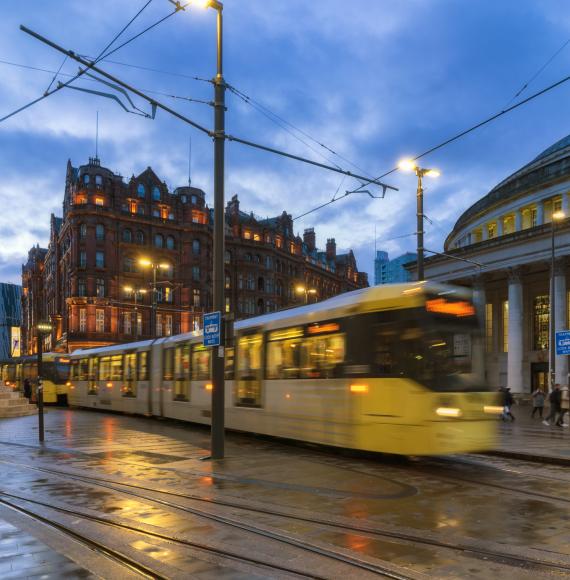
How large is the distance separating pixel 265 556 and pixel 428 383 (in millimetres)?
6321

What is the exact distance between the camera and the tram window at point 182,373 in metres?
21.6

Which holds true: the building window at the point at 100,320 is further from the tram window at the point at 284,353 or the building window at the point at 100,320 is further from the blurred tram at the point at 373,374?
the tram window at the point at 284,353

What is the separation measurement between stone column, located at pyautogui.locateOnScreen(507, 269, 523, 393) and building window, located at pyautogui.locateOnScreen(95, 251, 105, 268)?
159 feet

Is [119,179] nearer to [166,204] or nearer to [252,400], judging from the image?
[166,204]

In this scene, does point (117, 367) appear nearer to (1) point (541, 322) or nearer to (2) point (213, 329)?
(2) point (213, 329)

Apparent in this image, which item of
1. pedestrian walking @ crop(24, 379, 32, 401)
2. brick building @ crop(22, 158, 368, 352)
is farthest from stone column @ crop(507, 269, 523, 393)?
brick building @ crop(22, 158, 368, 352)

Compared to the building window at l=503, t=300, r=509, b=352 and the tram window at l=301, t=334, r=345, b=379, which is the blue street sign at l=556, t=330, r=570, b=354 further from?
the building window at l=503, t=300, r=509, b=352

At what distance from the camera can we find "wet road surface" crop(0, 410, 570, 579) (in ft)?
20.4

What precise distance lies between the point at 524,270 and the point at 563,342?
89.2 feet

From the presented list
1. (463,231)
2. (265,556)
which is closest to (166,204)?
(463,231)

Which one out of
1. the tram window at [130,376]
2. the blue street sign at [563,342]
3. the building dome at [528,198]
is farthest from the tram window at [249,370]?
the building dome at [528,198]

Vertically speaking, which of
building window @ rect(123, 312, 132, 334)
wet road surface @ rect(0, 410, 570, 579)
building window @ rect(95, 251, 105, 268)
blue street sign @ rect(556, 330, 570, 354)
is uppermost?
building window @ rect(95, 251, 105, 268)

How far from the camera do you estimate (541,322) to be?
4697 cm

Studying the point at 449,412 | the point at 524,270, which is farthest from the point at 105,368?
the point at 524,270
